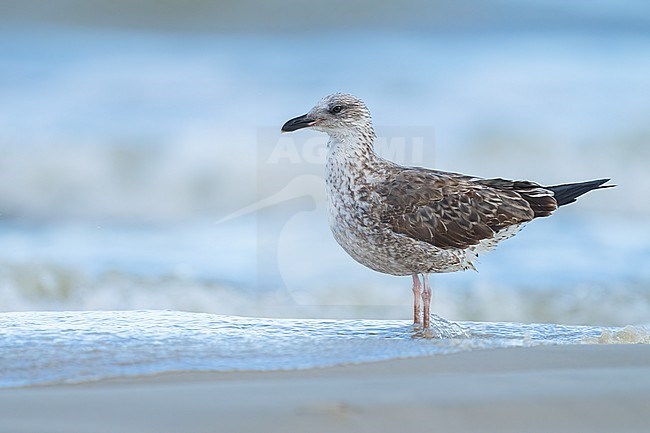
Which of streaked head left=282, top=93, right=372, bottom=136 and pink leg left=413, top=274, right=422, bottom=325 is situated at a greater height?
streaked head left=282, top=93, right=372, bottom=136

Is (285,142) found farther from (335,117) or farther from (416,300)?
(416,300)

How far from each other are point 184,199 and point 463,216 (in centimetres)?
443

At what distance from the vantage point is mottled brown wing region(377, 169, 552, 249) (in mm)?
4402

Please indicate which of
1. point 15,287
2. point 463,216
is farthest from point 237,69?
point 463,216

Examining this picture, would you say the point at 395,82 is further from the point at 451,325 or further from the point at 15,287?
the point at 451,325

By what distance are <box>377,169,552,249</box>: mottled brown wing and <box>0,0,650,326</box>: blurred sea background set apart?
1396 millimetres

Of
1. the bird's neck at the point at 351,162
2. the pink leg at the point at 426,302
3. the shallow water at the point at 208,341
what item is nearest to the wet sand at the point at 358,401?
the shallow water at the point at 208,341

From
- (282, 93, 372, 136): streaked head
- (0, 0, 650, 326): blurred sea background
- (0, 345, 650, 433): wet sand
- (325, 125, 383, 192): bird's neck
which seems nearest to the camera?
(0, 345, 650, 433): wet sand

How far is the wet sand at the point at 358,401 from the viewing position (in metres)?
2.55

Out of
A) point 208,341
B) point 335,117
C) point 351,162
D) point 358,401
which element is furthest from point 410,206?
point 358,401

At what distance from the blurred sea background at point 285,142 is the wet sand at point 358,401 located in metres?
2.81

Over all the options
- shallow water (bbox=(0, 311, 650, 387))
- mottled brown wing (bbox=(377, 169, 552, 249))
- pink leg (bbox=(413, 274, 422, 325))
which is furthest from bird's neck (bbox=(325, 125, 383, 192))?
shallow water (bbox=(0, 311, 650, 387))

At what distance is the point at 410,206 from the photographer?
4418 millimetres

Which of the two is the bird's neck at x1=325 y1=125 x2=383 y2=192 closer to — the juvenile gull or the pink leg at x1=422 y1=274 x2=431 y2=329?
the juvenile gull
